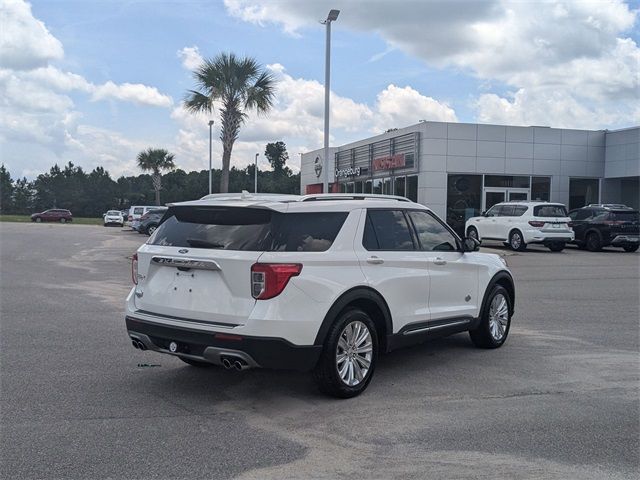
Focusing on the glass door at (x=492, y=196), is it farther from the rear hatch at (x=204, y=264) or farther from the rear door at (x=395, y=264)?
the rear hatch at (x=204, y=264)

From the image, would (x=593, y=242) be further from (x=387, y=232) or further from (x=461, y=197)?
(x=387, y=232)

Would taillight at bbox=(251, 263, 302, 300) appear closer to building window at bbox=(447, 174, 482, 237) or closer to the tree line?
building window at bbox=(447, 174, 482, 237)

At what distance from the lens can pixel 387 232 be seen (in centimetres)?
627

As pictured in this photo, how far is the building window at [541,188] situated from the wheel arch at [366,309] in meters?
26.0

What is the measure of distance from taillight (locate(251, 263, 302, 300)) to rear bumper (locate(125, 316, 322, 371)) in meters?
0.36

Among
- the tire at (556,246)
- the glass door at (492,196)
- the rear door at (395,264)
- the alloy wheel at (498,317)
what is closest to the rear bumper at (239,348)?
the rear door at (395,264)

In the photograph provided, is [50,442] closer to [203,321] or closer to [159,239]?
[203,321]

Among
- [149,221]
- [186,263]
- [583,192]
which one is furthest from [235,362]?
[149,221]

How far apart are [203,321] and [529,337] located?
495 centimetres

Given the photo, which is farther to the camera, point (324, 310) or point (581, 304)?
point (581, 304)

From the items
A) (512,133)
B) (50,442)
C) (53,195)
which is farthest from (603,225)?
(53,195)

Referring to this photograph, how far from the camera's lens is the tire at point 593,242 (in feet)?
75.5

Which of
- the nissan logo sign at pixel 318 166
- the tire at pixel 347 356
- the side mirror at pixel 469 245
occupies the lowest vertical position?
the tire at pixel 347 356

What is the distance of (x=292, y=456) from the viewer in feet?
14.5
